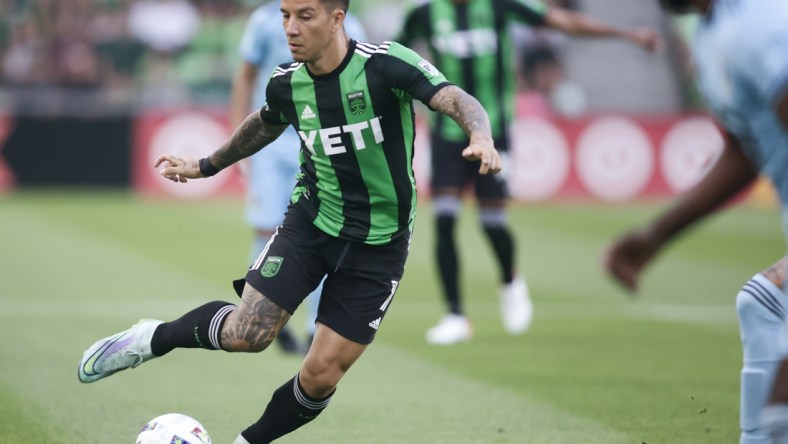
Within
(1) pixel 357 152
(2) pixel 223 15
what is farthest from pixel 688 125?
(1) pixel 357 152

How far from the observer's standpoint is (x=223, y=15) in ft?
78.2

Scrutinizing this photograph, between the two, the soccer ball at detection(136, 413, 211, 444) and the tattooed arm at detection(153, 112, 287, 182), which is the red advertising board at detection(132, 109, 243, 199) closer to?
the tattooed arm at detection(153, 112, 287, 182)

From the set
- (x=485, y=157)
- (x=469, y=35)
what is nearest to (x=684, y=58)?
(x=469, y=35)

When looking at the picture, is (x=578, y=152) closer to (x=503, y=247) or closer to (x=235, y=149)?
(x=503, y=247)

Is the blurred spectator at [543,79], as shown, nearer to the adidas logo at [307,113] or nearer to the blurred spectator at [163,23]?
the blurred spectator at [163,23]

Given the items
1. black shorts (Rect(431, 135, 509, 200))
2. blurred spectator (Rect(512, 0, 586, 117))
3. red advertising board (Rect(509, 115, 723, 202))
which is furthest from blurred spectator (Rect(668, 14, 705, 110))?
black shorts (Rect(431, 135, 509, 200))

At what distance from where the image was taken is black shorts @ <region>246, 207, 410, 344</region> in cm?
549

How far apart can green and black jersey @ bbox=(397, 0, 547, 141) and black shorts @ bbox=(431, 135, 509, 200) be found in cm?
8

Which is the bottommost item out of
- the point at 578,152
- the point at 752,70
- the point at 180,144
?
the point at 578,152

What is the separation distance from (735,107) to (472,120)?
1260mm

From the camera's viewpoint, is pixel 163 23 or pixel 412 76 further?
pixel 163 23

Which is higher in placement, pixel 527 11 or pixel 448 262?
pixel 527 11

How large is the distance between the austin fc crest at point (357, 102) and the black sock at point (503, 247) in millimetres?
4403

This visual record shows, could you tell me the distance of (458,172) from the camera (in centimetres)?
959
